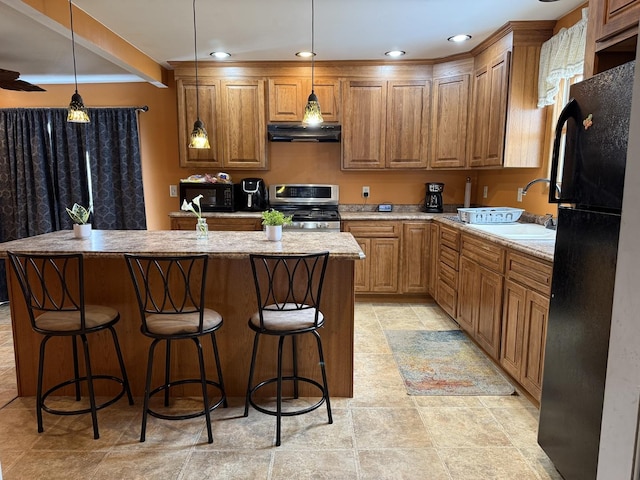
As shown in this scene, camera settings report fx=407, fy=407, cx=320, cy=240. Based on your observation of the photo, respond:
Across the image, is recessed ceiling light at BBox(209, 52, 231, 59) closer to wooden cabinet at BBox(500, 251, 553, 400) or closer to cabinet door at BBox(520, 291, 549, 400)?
wooden cabinet at BBox(500, 251, 553, 400)

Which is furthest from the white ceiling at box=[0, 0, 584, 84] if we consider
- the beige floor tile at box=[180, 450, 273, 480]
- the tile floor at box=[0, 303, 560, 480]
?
the beige floor tile at box=[180, 450, 273, 480]

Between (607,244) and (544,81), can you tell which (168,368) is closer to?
(607,244)

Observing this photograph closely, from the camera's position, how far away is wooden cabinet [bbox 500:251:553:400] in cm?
215

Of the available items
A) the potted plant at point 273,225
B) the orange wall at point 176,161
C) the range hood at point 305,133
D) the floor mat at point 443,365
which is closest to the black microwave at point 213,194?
the orange wall at point 176,161

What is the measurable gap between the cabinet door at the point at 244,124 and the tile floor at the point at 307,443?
267cm

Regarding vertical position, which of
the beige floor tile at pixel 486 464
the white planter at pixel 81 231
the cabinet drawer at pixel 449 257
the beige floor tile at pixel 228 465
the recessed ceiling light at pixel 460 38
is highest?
the recessed ceiling light at pixel 460 38

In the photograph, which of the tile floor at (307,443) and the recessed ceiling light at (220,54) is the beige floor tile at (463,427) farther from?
the recessed ceiling light at (220,54)

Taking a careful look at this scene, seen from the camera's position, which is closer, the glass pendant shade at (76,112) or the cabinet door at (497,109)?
the glass pendant shade at (76,112)

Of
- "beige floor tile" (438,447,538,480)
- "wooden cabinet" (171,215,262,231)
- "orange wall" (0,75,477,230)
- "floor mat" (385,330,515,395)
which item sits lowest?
"beige floor tile" (438,447,538,480)

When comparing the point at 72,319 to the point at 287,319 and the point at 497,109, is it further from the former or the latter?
the point at 497,109

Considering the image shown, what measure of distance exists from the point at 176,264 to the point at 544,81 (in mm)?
3031

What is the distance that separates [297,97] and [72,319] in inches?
120

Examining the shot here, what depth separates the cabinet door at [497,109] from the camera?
3.35 m

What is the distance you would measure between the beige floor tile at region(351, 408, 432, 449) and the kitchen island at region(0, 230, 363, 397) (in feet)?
0.76
